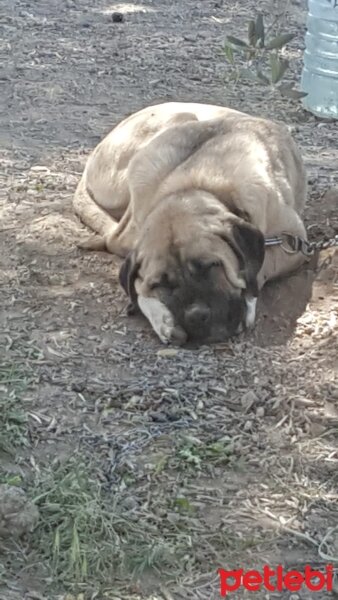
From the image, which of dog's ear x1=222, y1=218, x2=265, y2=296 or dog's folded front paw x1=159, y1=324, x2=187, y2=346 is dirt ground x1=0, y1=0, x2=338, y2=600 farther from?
dog's ear x1=222, y1=218, x2=265, y2=296

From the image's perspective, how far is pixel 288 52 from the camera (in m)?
10.1

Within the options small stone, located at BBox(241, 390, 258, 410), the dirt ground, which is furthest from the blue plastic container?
small stone, located at BBox(241, 390, 258, 410)

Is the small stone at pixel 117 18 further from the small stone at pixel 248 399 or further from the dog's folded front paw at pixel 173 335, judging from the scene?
the small stone at pixel 248 399

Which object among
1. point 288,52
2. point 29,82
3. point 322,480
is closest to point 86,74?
point 29,82

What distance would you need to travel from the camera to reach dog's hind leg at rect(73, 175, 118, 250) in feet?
19.2

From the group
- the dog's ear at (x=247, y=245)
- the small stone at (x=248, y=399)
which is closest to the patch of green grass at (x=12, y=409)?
the small stone at (x=248, y=399)

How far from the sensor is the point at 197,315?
480 centimetres

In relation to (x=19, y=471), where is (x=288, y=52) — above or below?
below

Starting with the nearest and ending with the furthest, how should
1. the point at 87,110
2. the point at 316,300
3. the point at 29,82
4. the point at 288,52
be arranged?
the point at 316,300, the point at 87,110, the point at 29,82, the point at 288,52

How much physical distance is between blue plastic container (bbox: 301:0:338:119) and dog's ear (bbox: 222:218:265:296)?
3.94 metres

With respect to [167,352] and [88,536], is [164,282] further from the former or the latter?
[88,536]

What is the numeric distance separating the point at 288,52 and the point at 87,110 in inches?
98.0

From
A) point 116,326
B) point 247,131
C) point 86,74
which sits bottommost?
point 86,74

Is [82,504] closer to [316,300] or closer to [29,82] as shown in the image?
[316,300]
